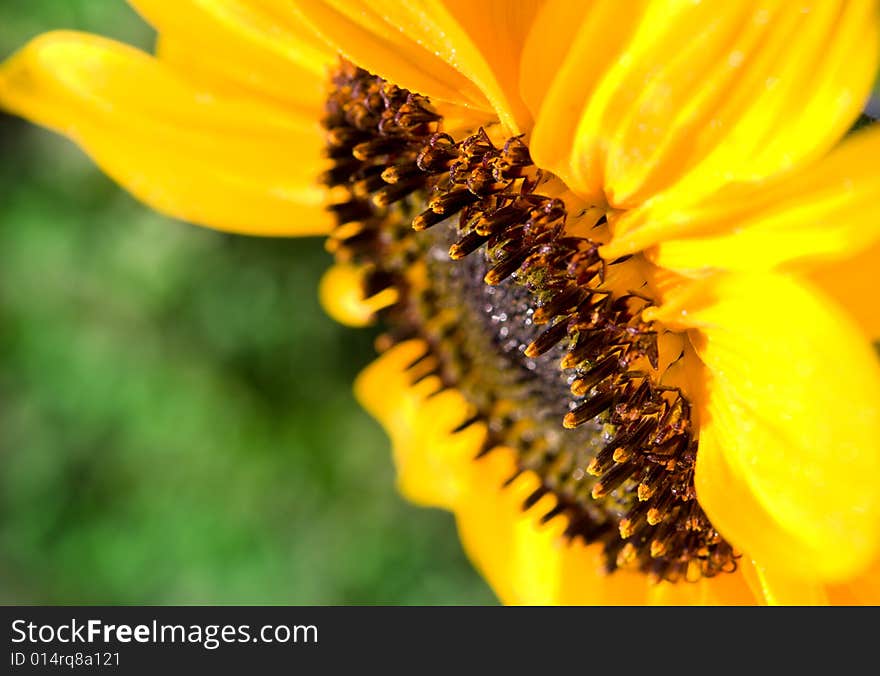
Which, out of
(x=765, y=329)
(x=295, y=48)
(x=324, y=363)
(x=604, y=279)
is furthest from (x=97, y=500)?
(x=765, y=329)

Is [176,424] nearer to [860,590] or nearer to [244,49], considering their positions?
[244,49]

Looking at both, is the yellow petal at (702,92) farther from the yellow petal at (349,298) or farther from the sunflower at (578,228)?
the yellow petal at (349,298)

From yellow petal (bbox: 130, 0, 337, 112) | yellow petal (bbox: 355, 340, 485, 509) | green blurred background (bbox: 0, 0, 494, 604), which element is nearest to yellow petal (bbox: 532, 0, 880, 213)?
yellow petal (bbox: 130, 0, 337, 112)

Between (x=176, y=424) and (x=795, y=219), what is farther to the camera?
(x=176, y=424)

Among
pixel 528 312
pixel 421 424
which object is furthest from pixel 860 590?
pixel 421 424

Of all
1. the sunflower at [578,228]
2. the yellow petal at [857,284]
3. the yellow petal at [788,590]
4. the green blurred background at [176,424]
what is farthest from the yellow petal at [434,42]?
the green blurred background at [176,424]
